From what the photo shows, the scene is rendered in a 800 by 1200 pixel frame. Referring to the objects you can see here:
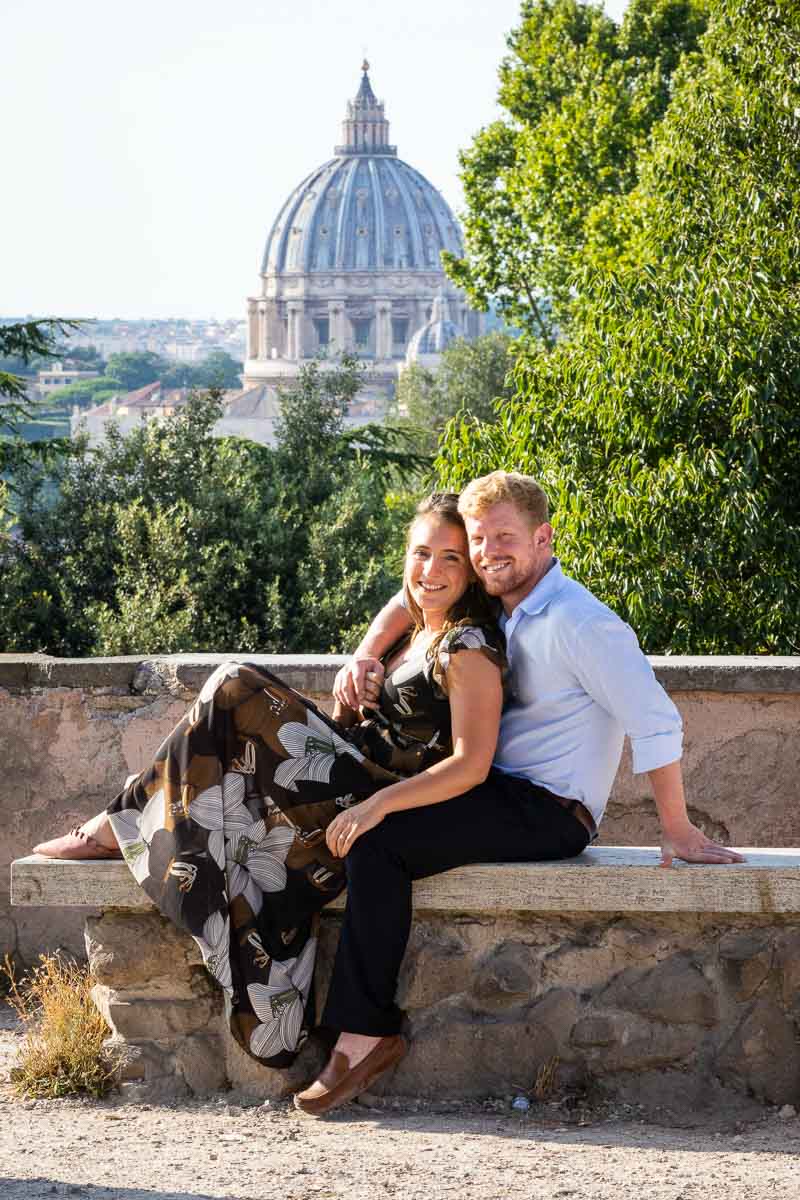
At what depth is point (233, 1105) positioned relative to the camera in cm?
340

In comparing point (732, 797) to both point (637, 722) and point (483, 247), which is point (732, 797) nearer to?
point (637, 722)

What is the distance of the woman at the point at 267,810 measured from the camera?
3365 millimetres

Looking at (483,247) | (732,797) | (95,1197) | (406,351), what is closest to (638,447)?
(732,797)

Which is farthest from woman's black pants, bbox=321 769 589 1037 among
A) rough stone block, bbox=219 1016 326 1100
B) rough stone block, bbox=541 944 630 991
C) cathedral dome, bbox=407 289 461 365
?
cathedral dome, bbox=407 289 461 365

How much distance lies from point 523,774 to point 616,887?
0.29 meters

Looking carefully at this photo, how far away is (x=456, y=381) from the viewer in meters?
55.5

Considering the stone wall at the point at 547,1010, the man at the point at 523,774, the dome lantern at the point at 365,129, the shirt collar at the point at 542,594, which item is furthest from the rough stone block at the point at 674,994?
the dome lantern at the point at 365,129

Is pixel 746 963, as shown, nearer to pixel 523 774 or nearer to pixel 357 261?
pixel 523 774

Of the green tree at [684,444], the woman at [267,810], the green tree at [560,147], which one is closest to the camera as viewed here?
the woman at [267,810]

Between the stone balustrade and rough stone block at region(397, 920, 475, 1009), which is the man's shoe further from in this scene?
rough stone block at region(397, 920, 475, 1009)

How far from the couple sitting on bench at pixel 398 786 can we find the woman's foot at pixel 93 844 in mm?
43

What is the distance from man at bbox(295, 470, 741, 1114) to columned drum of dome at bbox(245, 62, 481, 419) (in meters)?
122

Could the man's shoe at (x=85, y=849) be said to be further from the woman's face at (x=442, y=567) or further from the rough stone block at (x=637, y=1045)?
the rough stone block at (x=637, y=1045)

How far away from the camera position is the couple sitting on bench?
330 centimetres
